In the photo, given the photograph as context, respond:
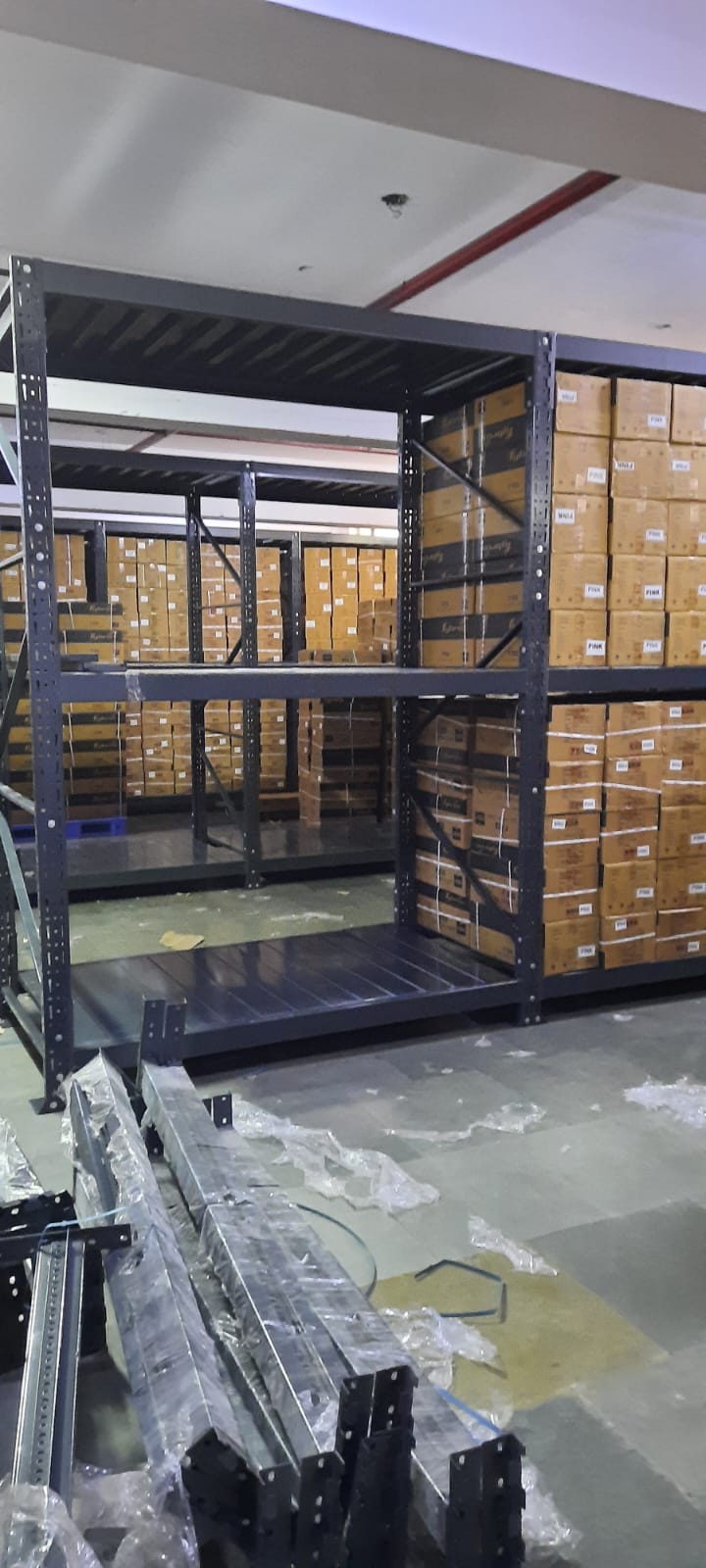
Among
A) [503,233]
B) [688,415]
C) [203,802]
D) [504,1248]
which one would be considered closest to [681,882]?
[688,415]

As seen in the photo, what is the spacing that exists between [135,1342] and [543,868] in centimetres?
290

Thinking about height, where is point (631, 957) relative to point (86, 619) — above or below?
below

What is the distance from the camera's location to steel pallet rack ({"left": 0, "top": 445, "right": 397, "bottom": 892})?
265 inches

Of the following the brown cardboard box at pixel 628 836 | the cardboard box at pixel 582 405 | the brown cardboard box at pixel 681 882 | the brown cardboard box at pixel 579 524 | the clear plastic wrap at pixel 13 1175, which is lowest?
the clear plastic wrap at pixel 13 1175

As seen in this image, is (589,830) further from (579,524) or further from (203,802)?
(203,802)

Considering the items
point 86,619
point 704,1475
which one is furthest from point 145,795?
point 704,1475

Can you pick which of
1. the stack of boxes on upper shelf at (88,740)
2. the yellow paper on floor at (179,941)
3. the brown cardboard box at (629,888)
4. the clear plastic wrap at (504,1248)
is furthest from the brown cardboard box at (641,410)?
the stack of boxes on upper shelf at (88,740)

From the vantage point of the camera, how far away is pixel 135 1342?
6.47 feet

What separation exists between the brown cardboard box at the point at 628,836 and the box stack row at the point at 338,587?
682 centimetres

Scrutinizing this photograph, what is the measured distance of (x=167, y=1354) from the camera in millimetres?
1899

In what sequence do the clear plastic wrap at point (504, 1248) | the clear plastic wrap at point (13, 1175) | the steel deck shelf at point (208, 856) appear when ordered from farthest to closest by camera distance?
the steel deck shelf at point (208, 856)
the clear plastic wrap at point (504, 1248)
the clear plastic wrap at point (13, 1175)

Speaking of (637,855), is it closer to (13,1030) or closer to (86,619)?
(13,1030)

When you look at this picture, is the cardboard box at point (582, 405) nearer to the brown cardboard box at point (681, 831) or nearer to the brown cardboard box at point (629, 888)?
the brown cardboard box at point (681, 831)

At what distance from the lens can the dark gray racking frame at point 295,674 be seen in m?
3.39
